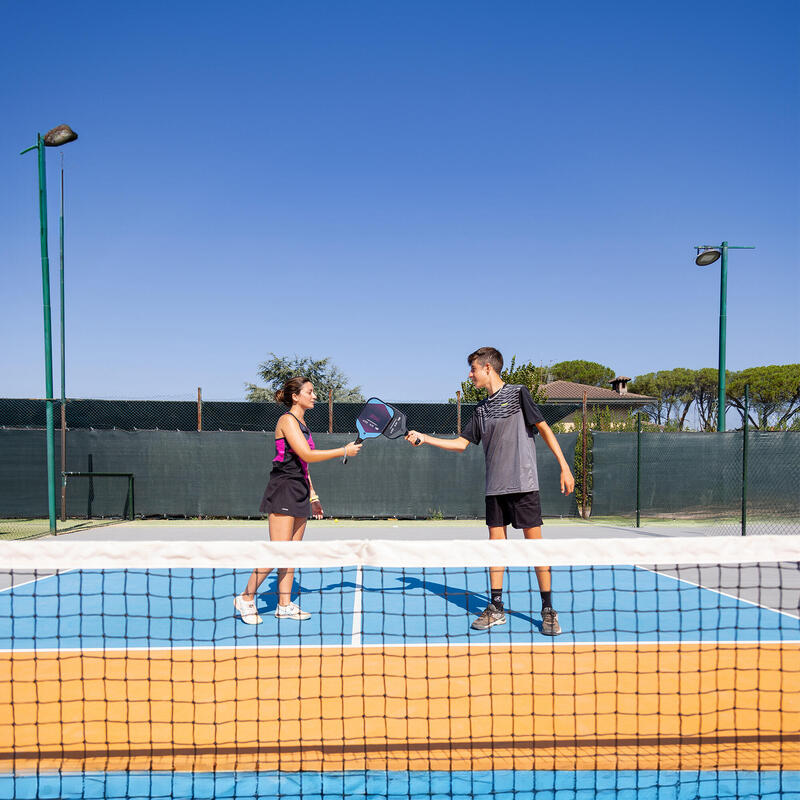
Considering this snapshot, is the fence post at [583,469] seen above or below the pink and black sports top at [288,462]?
below

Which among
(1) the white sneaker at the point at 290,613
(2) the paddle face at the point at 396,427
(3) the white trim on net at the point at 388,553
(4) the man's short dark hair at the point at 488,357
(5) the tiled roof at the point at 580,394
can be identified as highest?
(4) the man's short dark hair at the point at 488,357

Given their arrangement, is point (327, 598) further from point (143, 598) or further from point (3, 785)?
point (3, 785)

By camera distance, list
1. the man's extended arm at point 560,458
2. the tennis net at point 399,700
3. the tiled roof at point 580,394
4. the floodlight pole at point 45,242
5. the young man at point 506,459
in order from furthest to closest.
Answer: the tiled roof at point 580,394 → the floodlight pole at point 45,242 → the young man at point 506,459 → the man's extended arm at point 560,458 → the tennis net at point 399,700

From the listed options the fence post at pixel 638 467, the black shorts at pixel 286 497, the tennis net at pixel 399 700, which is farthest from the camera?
the fence post at pixel 638 467

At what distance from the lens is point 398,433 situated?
492 cm

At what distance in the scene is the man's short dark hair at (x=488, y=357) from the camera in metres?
4.78

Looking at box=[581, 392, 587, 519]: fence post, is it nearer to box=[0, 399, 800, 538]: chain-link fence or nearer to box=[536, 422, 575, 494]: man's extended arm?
box=[0, 399, 800, 538]: chain-link fence

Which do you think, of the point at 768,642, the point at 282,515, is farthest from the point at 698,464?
the point at 282,515

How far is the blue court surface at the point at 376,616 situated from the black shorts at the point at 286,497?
536 millimetres

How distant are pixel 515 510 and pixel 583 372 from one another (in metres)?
78.9

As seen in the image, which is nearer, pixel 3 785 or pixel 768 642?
pixel 3 785

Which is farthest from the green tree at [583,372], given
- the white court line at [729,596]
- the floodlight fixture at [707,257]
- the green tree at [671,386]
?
the white court line at [729,596]

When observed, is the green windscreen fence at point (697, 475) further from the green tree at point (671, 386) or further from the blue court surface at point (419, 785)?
the green tree at point (671, 386)

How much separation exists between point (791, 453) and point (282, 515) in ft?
33.1
